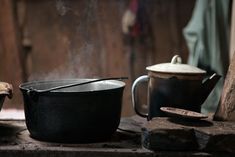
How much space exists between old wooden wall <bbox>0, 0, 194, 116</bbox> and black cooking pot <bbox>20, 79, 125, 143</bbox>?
1196 mm

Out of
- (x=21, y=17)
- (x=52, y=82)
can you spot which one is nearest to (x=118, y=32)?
(x=21, y=17)

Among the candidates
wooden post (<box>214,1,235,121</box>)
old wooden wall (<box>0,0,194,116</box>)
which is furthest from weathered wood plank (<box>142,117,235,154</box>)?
old wooden wall (<box>0,0,194,116</box>)

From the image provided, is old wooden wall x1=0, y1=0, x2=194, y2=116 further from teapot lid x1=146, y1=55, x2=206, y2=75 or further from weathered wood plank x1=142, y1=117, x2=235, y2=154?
weathered wood plank x1=142, y1=117, x2=235, y2=154

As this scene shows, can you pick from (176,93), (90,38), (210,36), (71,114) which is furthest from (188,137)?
(90,38)

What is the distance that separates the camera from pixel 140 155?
112cm

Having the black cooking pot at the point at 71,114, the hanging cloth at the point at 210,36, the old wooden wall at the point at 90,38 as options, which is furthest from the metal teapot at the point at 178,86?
the old wooden wall at the point at 90,38

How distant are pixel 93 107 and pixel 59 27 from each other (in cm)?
141

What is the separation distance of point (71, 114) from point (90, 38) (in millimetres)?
1336

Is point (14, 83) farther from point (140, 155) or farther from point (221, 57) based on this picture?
point (140, 155)

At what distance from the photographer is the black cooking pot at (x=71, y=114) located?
1176 mm

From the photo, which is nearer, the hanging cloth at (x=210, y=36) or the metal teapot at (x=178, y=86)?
the metal teapot at (x=178, y=86)

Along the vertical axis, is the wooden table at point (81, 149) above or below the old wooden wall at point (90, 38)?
below

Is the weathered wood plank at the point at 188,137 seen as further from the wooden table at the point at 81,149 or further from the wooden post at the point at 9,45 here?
the wooden post at the point at 9,45

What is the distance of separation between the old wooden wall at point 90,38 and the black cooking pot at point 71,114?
1.20m
